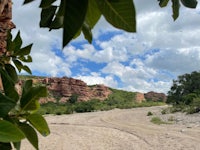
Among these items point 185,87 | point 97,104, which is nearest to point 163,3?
point 185,87

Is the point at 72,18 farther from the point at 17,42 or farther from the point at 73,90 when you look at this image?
the point at 73,90

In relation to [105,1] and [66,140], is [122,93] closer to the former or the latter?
[66,140]

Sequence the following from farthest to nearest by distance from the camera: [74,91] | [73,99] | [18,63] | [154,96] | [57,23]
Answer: [154,96], [74,91], [73,99], [18,63], [57,23]

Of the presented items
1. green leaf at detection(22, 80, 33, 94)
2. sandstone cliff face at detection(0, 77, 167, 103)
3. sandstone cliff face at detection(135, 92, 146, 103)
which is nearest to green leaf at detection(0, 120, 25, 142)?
green leaf at detection(22, 80, 33, 94)

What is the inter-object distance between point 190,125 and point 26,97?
15096 millimetres

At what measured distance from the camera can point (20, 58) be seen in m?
1.10

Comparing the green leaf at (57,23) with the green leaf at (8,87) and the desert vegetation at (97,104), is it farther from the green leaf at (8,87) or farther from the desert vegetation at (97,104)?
the desert vegetation at (97,104)

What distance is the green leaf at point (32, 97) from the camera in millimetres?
708

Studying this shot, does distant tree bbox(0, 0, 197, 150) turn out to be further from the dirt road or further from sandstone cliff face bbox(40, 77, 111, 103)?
sandstone cliff face bbox(40, 77, 111, 103)

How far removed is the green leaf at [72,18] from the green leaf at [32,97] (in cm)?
32

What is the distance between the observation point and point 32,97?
0.72 metres

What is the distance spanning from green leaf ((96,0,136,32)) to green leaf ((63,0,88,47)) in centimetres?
4

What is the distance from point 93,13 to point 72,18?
0.12 meters

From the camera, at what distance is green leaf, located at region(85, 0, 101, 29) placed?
481 millimetres
